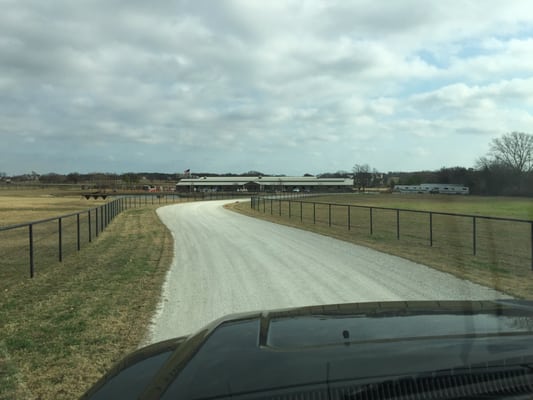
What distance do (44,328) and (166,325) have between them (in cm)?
161

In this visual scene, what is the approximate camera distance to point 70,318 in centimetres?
669

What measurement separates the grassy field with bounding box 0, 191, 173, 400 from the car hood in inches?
76.6

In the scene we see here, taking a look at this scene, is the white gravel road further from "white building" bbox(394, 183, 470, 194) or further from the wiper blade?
"white building" bbox(394, 183, 470, 194)

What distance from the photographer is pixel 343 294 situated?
783 centimetres

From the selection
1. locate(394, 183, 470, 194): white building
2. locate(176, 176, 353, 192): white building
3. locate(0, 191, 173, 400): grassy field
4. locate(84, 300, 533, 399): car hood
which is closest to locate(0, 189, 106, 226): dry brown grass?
locate(0, 191, 173, 400): grassy field

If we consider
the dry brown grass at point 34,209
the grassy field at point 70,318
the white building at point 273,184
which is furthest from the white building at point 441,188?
the grassy field at point 70,318

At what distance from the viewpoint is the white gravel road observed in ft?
23.5

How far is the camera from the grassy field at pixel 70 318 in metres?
4.50

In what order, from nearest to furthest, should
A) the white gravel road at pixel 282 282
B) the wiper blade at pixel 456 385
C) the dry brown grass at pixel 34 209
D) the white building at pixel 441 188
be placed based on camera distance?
1. the wiper blade at pixel 456 385
2. the white gravel road at pixel 282 282
3. the dry brown grass at pixel 34 209
4. the white building at pixel 441 188

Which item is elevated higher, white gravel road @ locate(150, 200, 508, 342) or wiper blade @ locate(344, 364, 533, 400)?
wiper blade @ locate(344, 364, 533, 400)

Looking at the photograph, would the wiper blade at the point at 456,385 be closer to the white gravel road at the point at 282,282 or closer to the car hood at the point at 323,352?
the car hood at the point at 323,352

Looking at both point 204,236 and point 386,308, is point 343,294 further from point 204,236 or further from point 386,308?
point 204,236

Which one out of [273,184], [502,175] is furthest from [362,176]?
[502,175]

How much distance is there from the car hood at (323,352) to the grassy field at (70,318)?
76.6 inches
